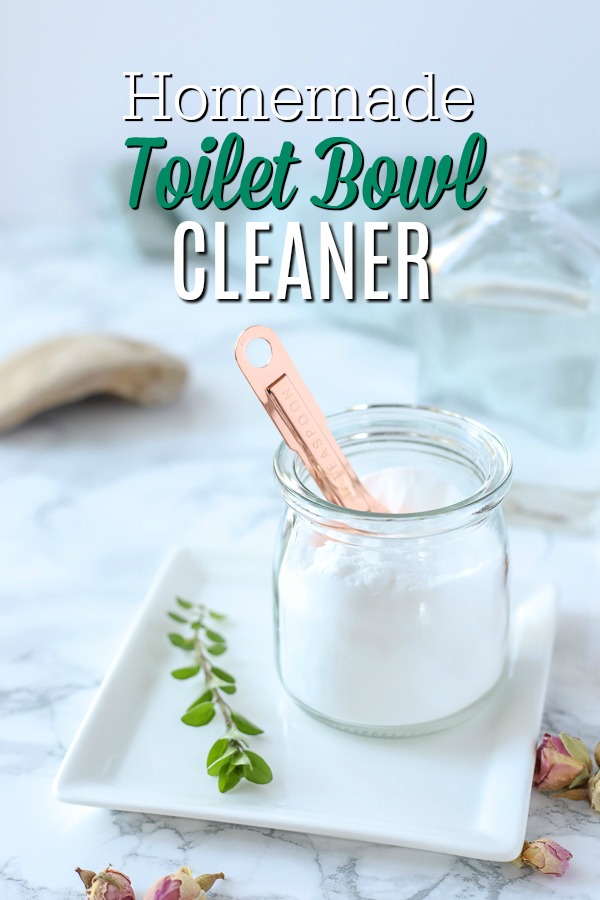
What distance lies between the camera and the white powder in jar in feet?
1.80

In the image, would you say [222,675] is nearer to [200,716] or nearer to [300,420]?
[200,716]

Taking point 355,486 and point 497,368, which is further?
point 497,368

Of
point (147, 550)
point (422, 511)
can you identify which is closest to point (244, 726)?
point (422, 511)

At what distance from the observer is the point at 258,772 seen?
1.80ft

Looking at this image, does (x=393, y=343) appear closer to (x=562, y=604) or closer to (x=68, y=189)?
(x=562, y=604)

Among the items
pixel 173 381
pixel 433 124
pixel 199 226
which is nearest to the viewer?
pixel 173 381

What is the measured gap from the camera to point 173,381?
3.35ft

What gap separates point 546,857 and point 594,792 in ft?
0.18

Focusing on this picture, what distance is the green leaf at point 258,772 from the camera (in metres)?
0.55

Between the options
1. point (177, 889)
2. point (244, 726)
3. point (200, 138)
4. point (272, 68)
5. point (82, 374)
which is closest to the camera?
Result: point (177, 889)

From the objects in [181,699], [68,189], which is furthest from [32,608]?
[68,189]

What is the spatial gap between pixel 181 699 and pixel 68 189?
1.20 m

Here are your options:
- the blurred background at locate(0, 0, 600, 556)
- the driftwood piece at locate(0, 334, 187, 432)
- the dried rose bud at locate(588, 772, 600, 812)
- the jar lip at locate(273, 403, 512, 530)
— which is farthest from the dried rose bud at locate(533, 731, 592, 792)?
the driftwood piece at locate(0, 334, 187, 432)

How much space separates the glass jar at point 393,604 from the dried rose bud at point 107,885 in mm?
143
